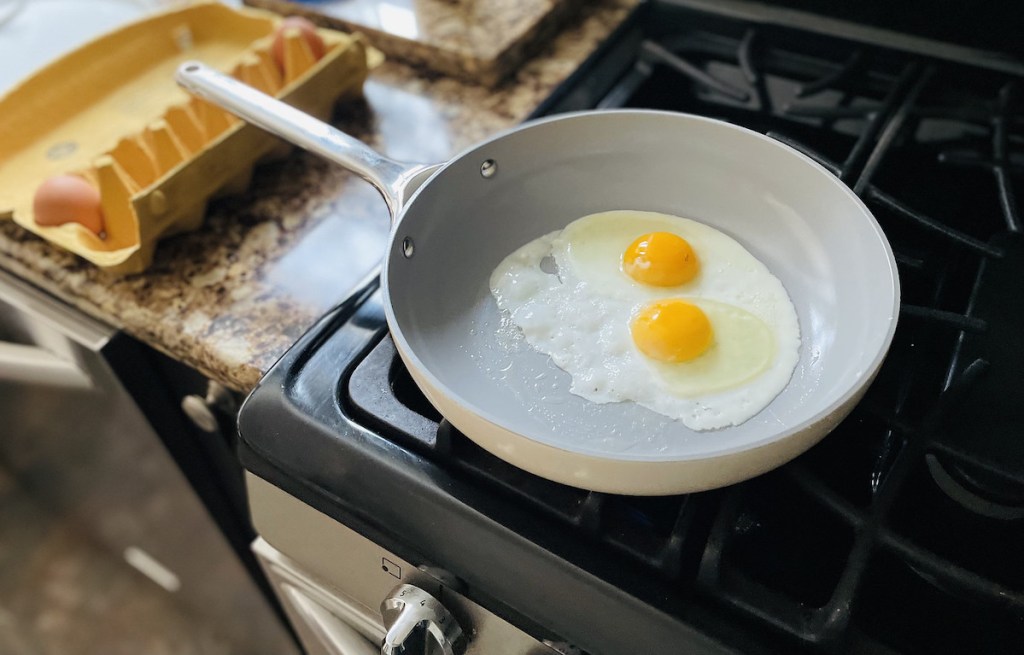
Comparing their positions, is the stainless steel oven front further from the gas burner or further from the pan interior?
the gas burner

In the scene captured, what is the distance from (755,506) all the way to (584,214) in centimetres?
34

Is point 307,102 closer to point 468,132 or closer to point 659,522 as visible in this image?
point 468,132

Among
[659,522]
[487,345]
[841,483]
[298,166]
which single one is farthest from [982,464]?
[298,166]

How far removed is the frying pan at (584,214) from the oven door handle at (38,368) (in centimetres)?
38

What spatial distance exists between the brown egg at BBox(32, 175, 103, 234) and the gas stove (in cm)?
35

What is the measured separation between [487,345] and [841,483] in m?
0.30

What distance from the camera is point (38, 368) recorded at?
93 cm

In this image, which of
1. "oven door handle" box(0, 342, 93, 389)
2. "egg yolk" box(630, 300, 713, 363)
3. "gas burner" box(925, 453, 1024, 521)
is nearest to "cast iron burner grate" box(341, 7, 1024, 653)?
"gas burner" box(925, 453, 1024, 521)

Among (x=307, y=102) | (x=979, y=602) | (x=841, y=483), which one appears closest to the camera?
(x=979, y=602)

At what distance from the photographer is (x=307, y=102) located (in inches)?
36.9

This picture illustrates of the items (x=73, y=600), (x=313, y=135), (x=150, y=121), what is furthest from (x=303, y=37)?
(x=73, y=600)

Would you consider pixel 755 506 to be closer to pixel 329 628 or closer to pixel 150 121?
pixel 329 628

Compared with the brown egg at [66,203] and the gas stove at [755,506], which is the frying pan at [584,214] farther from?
the brown egg at [66,203]

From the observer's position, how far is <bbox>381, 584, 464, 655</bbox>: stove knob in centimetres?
53
